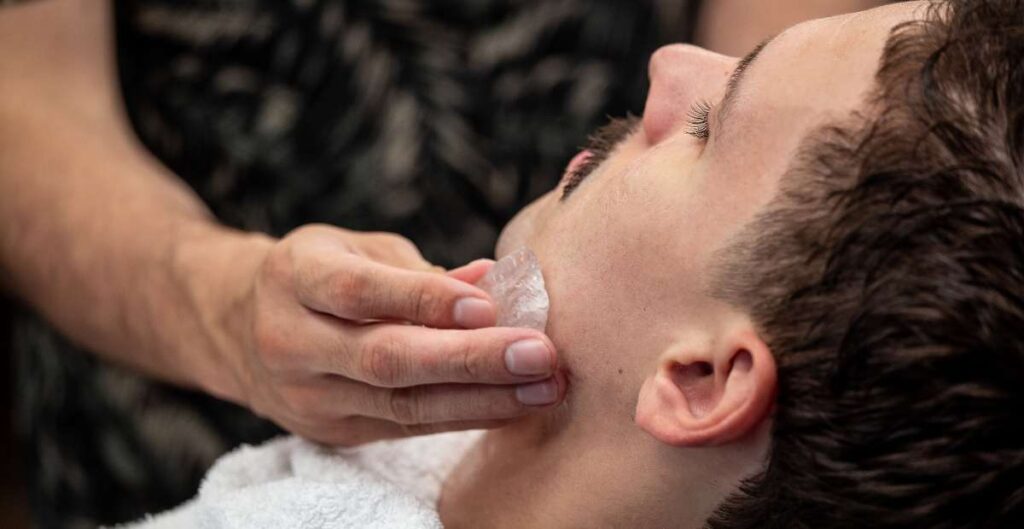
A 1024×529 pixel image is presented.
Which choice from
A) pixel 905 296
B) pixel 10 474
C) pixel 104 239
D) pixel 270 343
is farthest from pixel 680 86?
pixel 10 474

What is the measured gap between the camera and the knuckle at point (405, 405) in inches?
32.0

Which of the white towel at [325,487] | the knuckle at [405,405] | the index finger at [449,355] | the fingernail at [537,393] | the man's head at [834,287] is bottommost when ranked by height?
the white towel at [325,487]

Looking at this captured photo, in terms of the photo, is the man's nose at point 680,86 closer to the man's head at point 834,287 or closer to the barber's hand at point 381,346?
the man's head at point 834,287

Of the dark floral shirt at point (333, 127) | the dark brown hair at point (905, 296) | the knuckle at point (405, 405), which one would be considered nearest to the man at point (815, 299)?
the dark brown hair at point (905, 296)

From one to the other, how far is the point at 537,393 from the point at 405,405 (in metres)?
0.12

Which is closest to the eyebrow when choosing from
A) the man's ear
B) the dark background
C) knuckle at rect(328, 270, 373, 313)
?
the man's ear

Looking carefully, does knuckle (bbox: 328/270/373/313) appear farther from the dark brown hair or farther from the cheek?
the dark brown hair

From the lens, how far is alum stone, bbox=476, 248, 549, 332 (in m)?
0.81

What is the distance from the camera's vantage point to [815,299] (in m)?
0.66

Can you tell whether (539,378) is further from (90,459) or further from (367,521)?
(90,459)

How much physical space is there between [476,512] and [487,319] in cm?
20

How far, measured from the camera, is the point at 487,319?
2.56 ft

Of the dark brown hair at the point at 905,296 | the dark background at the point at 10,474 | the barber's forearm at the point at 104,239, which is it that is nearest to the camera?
the dark brown hair at the point at 905,296

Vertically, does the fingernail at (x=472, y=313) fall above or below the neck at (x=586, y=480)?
above
